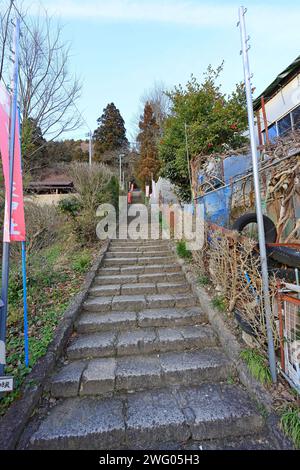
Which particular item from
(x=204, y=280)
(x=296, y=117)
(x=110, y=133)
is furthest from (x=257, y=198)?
(x=110, y=133)

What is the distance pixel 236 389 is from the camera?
2.15 meters

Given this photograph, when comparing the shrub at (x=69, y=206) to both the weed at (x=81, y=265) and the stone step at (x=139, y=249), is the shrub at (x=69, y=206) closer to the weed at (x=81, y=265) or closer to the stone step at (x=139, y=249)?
the stone step at (x=139, y=249)

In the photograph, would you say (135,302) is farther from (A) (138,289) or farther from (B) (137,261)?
(B) (137,261)

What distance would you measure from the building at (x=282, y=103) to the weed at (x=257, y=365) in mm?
4770

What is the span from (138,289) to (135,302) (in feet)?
1.43

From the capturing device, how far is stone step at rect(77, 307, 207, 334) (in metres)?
2.98

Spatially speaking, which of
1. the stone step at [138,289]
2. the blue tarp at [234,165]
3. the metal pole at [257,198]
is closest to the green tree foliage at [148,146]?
the blue tarp at [234,165]

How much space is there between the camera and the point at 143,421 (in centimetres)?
182

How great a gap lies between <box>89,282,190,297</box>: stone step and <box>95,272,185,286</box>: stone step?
21 centimetres

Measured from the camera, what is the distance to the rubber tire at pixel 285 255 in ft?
8.94

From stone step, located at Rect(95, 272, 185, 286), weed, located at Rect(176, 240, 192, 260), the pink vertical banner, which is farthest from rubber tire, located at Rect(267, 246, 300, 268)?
the pink vertical banner

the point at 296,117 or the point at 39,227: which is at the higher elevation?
the point at 296,117
